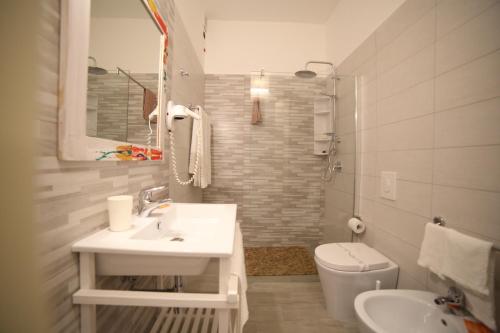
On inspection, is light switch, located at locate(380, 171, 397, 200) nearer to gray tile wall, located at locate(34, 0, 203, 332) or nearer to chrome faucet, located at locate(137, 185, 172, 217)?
chrome faucet, located at locate(137, 185, 172, 217)

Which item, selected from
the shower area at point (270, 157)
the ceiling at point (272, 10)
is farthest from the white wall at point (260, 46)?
the shower area at point (270, 157)

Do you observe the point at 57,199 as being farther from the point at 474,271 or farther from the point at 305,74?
the point at 305,74

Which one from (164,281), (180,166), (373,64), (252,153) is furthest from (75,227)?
(373,64)

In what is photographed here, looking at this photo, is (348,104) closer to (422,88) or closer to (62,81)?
(422,88)

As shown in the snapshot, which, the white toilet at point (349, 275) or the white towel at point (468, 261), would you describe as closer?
the white towel at point (468, 261)

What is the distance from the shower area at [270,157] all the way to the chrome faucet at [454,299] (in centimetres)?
145

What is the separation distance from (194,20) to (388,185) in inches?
87.6

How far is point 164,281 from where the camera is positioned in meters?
1.35

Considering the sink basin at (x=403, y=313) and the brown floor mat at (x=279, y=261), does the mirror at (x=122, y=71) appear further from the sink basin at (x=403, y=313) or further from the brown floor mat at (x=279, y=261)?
the brown floor mat at (x=279, y=261)

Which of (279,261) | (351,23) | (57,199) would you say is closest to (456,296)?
(279,261)

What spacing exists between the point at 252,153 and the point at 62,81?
195 centimetres

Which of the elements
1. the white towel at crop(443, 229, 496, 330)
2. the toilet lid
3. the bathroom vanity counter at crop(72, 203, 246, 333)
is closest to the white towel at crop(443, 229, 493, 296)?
the white towel at crop(443, 229, 496, 330)

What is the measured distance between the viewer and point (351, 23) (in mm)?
1989

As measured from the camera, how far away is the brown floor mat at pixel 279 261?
2020mm
